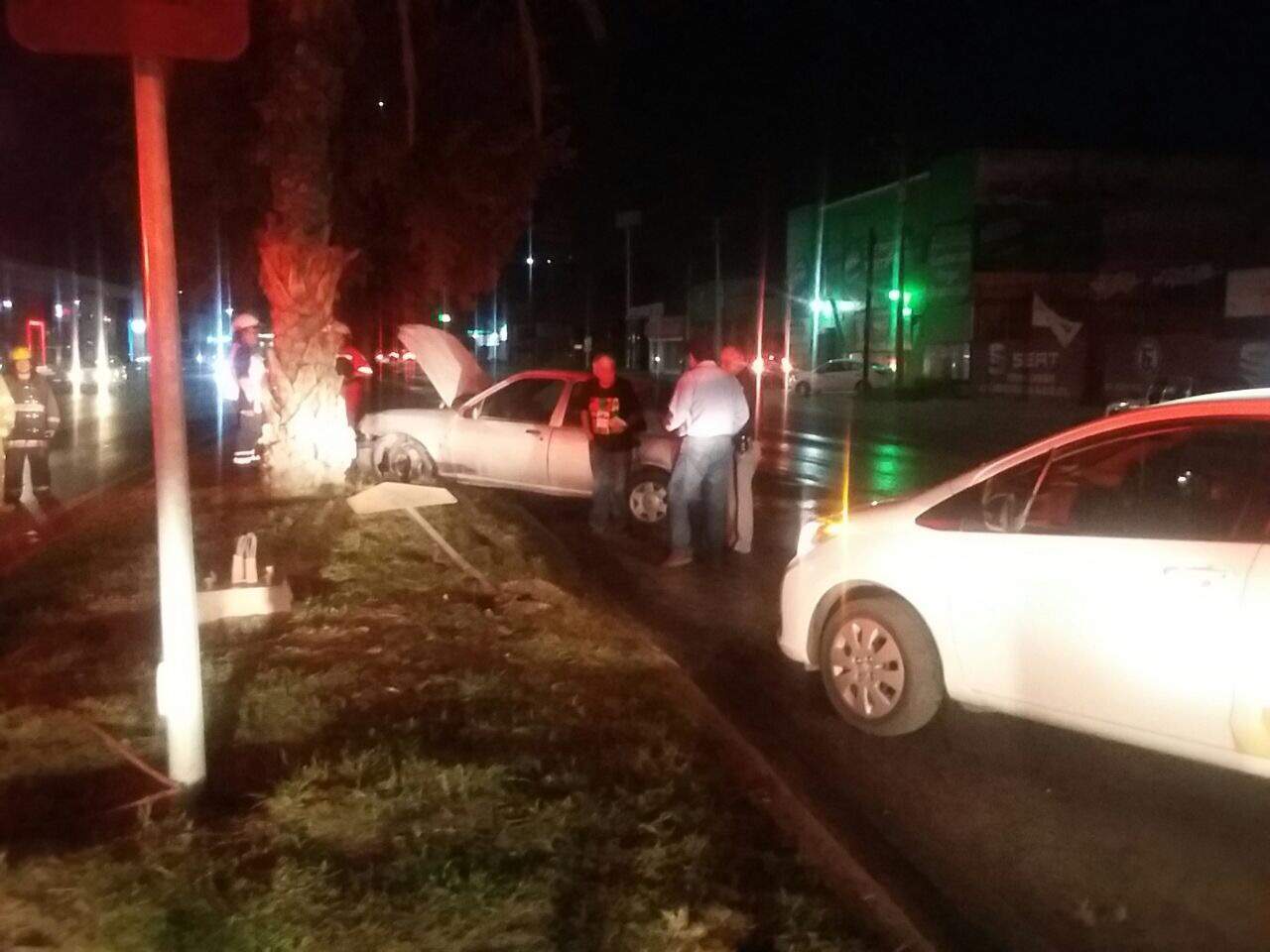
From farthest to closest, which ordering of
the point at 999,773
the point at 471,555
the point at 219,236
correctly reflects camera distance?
the point at 219,236 < the point at 471,555 < the point at 999,773

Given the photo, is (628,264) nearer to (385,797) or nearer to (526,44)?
(526,44)

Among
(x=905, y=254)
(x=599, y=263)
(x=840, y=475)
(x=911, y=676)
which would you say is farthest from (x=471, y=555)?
(x=599, y=263)

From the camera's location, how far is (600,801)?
5.30 m

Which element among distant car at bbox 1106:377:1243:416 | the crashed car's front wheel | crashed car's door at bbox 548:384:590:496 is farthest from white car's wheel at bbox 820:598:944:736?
distant car at bbox 1106:377:1243:416

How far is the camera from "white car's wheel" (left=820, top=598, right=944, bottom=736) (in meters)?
6.61

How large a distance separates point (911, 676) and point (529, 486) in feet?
27.2

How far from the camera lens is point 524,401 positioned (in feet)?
48.8

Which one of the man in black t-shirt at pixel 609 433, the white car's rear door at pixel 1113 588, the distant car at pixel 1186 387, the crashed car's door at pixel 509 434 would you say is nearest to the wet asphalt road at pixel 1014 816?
the white car's rear door at pixel 1113 588

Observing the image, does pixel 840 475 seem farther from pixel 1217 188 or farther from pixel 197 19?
pixel 1217 188

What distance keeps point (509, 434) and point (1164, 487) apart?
8498mm

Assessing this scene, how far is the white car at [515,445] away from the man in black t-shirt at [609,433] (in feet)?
1.39

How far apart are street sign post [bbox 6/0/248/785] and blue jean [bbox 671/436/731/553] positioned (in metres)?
6.13

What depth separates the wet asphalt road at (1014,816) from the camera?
488 centimetres

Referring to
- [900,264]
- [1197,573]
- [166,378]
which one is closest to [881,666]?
[1197,573]
